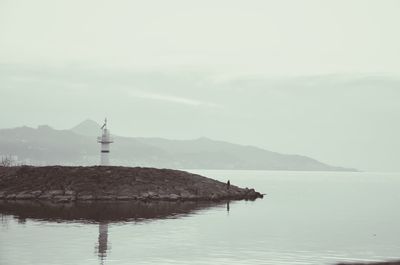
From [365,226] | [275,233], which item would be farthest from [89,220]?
[365,226]

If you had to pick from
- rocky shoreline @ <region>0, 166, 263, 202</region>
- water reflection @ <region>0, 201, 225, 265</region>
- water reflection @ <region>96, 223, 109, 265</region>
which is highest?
rocky shoreline @ <region>0, 166, 263, 202</region>

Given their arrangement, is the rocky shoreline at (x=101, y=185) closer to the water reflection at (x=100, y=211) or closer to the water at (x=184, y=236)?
the water reflection at (x=100, y=211)

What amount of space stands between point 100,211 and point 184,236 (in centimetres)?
2646

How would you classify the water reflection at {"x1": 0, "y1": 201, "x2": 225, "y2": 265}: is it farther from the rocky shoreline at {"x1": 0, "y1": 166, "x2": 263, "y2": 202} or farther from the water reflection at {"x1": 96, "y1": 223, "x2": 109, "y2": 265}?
the rocky shoreline at {"x1": 0, "y1": 166, "x2": 263, "y2": 202}

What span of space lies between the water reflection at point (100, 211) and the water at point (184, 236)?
0.39ft

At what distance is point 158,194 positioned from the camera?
10012cm

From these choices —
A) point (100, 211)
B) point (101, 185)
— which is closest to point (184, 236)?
point (100, 211)

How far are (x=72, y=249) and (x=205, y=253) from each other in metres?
10.0

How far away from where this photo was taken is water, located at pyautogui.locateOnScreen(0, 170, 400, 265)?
4138cm

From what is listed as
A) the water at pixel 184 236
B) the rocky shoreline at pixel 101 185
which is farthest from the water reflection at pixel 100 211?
the rocky shoreline at pixel 101 185

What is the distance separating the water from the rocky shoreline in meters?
12.6

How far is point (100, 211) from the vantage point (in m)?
77.1

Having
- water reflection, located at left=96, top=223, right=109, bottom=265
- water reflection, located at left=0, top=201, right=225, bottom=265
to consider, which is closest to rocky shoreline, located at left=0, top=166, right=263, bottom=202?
water reflection, located at left=0, top=201, right=225, bottom=265

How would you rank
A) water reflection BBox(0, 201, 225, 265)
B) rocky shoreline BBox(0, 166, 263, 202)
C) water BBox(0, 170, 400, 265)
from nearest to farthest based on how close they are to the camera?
water BBox(0, 170, 400, 265), water reflection BBox(0, 201, 225, 265), rocky shoreline BBox(0, 166, 263, 202)
